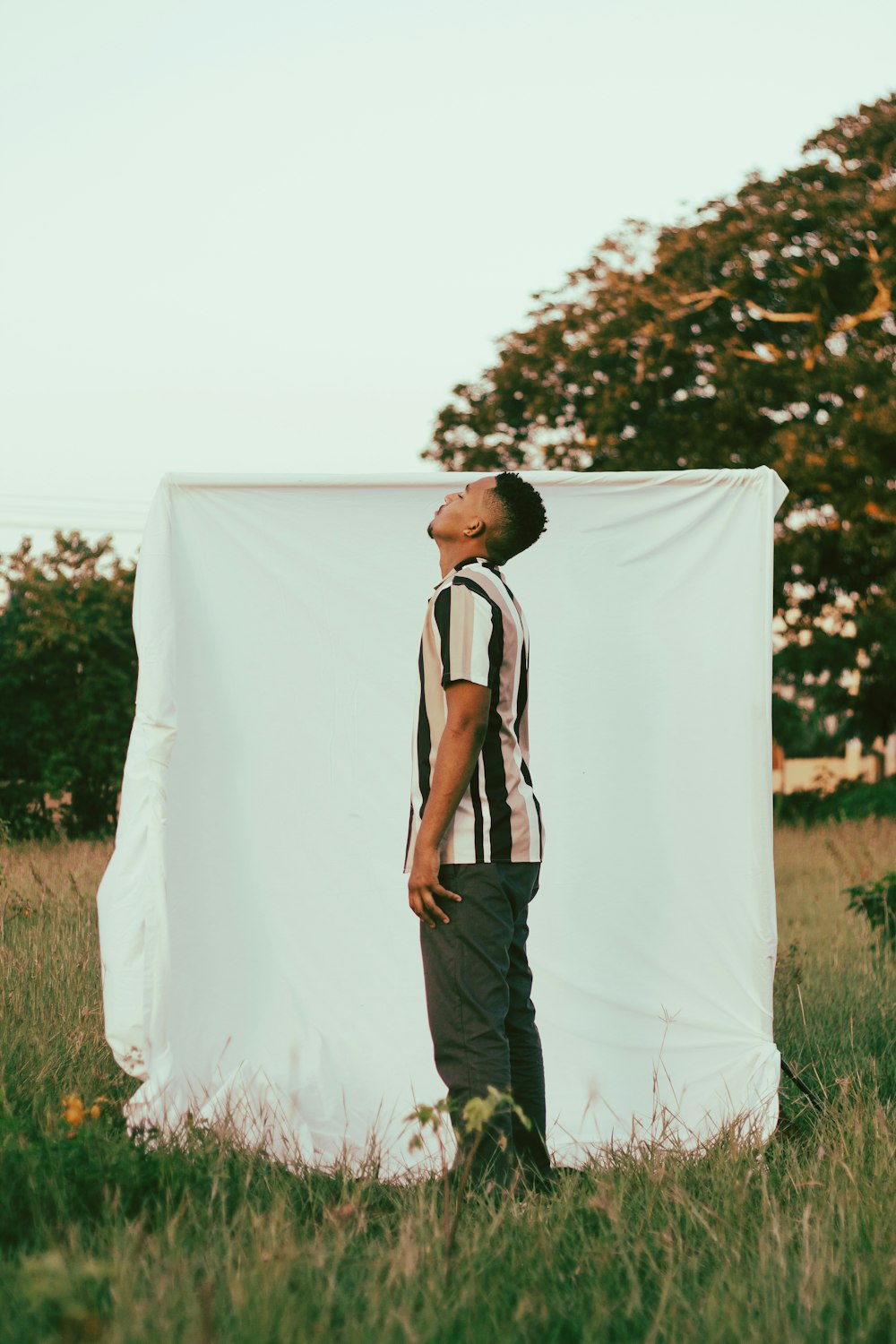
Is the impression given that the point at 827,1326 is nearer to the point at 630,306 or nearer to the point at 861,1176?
the point at 861,1176

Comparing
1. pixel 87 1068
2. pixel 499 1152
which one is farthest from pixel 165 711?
pixel 499 1152

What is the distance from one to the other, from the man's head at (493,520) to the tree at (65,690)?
27.3 ft

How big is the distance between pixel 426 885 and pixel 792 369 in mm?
14693

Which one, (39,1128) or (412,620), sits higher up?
(412,620)

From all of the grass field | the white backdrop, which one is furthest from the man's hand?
the white backdrop

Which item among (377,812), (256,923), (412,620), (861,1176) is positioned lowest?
(861,1176)

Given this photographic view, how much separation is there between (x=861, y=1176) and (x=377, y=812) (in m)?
1.75

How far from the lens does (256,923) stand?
383 cm

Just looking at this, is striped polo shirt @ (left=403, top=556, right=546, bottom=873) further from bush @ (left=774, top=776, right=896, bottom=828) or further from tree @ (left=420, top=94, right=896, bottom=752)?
tree @ (left=420, top=94, right=896, bottom=752)

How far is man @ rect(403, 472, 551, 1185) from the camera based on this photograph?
2.84m

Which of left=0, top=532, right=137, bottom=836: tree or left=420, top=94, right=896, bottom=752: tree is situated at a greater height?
left=420, top=94, right=896, bottom=752: tree

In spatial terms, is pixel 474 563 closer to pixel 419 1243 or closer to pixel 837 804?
pixel 419 1243

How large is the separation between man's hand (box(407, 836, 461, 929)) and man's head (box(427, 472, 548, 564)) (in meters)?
0.76

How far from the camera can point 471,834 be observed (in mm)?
2875
